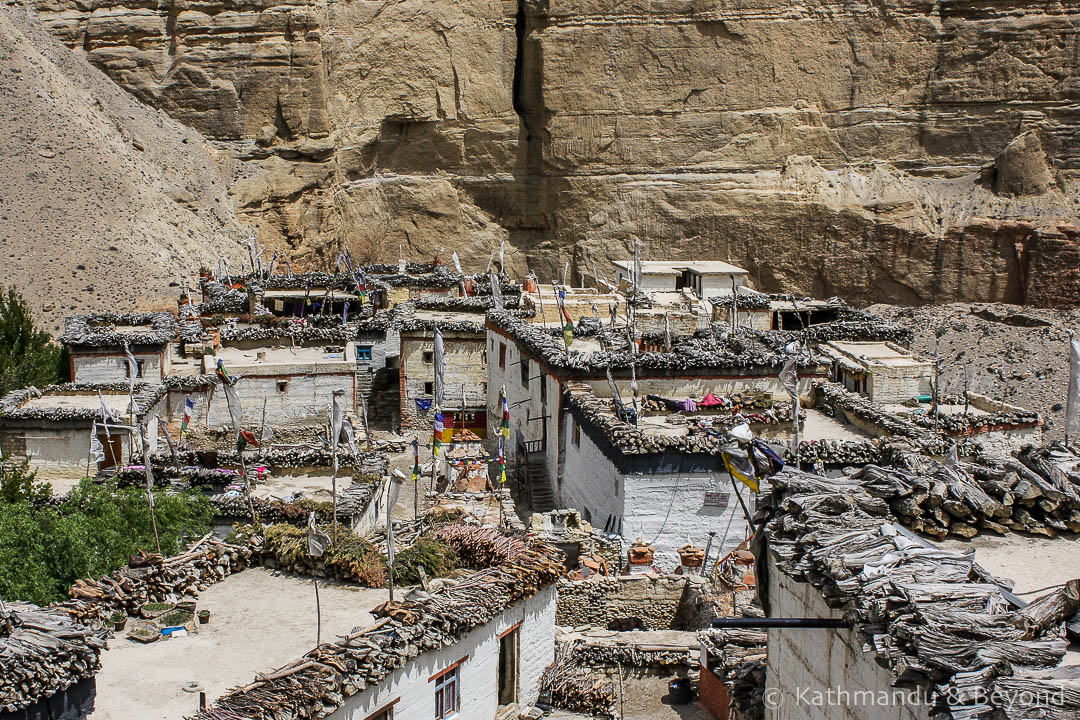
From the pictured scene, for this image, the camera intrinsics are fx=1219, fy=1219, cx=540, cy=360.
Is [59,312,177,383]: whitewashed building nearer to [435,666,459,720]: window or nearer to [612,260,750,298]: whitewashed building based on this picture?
[612,260,750,298]: whitewashed building

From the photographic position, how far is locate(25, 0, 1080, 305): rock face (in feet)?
238

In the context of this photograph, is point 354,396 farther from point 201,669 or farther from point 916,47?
point 916,47

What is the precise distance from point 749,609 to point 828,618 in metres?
7.59

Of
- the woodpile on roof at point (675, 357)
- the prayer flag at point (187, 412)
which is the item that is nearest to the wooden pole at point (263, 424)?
the prayer flag at point (187, 412)

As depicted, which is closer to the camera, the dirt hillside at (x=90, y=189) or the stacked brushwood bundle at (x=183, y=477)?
the stacked brushwood bundle at (x=183, y=477)

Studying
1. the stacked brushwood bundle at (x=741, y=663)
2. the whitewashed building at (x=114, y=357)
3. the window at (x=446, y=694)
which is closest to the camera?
the stacked brushwood bundle at (x=741, y=663)

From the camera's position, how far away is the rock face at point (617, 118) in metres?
72.6

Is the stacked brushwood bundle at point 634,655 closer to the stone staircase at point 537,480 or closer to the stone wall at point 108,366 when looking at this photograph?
the stone staircase at point 537,480

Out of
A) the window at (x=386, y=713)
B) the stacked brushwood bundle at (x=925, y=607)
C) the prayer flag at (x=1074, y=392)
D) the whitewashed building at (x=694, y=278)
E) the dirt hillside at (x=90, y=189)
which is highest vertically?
the dirt hillside at (x=90, y=189)

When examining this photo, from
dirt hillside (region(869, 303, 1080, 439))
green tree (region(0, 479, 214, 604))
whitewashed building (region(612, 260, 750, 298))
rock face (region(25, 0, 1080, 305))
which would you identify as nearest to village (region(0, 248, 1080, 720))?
green tree (region(0, 479, 214, 604))

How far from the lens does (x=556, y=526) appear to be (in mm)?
23469

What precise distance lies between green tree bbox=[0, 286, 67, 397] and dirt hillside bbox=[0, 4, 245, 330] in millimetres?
13975

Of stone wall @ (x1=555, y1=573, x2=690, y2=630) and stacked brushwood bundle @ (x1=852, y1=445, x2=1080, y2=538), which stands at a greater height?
stacked brushwood bundle @ (x1=852, y1=445, x2=1080, y2=538)

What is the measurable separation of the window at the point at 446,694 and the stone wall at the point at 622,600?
6.36m
